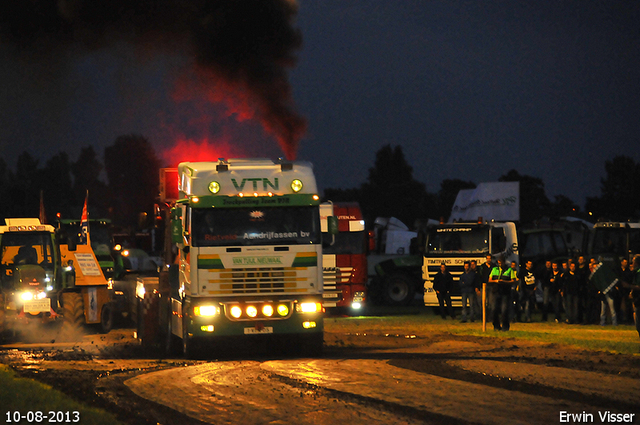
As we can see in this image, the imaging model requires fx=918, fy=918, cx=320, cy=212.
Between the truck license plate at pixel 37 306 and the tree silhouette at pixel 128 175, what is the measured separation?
52304 millimetres

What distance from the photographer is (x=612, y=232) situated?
96.0 ft

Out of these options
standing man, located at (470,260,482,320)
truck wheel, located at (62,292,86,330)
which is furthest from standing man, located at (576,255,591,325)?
truck wheel, located at (62,292,86,330)

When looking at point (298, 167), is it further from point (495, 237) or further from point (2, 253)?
point (495, 237)

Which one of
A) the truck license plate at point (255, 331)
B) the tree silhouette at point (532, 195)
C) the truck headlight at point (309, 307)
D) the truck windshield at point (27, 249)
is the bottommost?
the truck license plate at point (255, 331)

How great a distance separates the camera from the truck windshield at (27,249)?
822 inches

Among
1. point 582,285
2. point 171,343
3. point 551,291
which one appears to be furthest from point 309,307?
point 551,291

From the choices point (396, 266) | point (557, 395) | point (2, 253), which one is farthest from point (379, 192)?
point (557, 395)

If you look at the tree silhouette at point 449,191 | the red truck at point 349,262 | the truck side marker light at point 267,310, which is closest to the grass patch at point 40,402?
the truck side marker light at point 267,310

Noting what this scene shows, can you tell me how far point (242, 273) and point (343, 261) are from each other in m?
13.1

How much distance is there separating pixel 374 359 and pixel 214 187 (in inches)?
157

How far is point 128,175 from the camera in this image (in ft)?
276

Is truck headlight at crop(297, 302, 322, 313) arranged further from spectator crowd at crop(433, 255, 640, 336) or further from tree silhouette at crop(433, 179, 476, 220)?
tree silhouette at crop(433, 179, 476, 220)

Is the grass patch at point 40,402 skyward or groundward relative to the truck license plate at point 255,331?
groundward

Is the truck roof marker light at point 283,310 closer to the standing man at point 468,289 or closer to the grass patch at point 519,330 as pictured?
the grass patch at point 519,330
